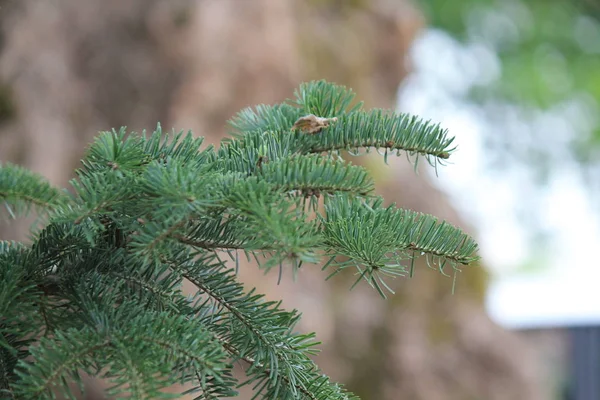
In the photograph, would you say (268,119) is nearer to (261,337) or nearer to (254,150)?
(254,150)

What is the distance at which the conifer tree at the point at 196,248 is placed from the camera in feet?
1.30

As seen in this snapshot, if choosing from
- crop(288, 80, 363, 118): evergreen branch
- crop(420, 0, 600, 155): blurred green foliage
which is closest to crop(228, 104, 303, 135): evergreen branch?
crop(288, 80, 363, 118): evergreen branch

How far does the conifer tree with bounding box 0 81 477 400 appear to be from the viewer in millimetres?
397

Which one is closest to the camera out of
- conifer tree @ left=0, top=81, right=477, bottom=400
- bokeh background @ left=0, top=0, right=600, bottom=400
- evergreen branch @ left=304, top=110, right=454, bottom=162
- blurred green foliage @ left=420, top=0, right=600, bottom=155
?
conifer tree @ left=0, top=81, right=477, bottom=400

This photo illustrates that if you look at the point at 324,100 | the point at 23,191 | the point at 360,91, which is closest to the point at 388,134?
the point at 324,100

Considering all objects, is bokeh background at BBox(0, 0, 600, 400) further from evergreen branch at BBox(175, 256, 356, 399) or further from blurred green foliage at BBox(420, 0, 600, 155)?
evergreen branch at BBox(175, 256, 356, 399)

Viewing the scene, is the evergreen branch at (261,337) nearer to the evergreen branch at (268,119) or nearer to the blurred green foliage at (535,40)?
the evergreen branch at (268,119)

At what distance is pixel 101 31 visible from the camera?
7.99 feet

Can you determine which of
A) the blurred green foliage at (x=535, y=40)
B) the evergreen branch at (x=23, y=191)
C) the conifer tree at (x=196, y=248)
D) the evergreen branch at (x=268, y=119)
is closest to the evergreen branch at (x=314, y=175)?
the conifer tree at (x=196, y=248)

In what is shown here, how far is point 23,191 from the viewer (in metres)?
0.56

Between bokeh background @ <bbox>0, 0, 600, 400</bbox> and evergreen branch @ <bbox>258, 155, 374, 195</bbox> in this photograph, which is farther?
bokeh background @ <bbox>0, 0, 600, 400</bbox>

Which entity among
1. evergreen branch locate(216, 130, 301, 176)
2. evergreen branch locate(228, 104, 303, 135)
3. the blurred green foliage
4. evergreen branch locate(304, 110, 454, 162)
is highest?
the blurred green foliage

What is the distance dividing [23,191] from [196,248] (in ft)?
0.60

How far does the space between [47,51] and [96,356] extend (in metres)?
2.09
